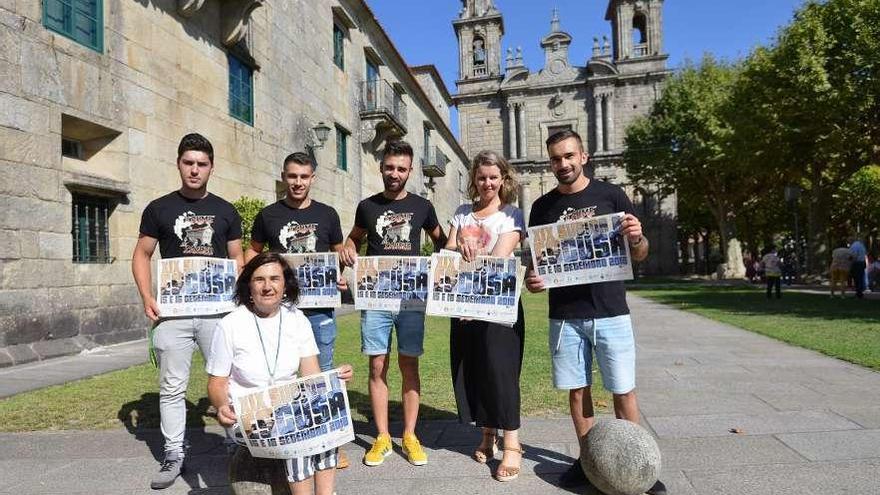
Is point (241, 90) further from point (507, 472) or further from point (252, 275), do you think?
point (507, 472)

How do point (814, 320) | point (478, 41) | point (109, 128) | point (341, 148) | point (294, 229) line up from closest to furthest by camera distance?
1. point (294, 229)
2. point (109, 128)
3. point (814, 320)
4. point (341, 148)
5. point (478, 41)

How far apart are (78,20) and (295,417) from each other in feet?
29.7

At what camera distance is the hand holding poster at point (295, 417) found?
2.55 metres

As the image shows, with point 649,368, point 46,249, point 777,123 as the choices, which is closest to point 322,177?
point 46,249

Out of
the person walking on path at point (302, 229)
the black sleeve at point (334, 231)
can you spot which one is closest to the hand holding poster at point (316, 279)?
the person walking on path at point (302, 229)

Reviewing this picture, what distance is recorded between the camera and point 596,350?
131 inches

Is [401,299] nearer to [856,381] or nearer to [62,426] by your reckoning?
[62,426]

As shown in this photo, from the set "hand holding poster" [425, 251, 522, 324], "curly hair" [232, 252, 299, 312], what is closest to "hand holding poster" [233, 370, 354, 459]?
"curly hair" [232, 252, 299, 312]

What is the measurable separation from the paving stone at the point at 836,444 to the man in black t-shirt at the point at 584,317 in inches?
53.1

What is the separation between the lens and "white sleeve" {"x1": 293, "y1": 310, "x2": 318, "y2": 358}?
2.92 meters

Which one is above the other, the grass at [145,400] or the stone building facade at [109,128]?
the stone building facade at [109,128]

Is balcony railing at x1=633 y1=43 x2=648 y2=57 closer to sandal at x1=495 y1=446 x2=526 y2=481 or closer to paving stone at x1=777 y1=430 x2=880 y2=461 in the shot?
paving stone at x1=777 y1=430 x2=880 y2=461

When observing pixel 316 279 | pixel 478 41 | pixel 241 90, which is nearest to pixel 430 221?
pixel 316 279

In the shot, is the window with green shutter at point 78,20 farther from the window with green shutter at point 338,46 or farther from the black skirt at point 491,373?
the window with green shutter at point 338,46
